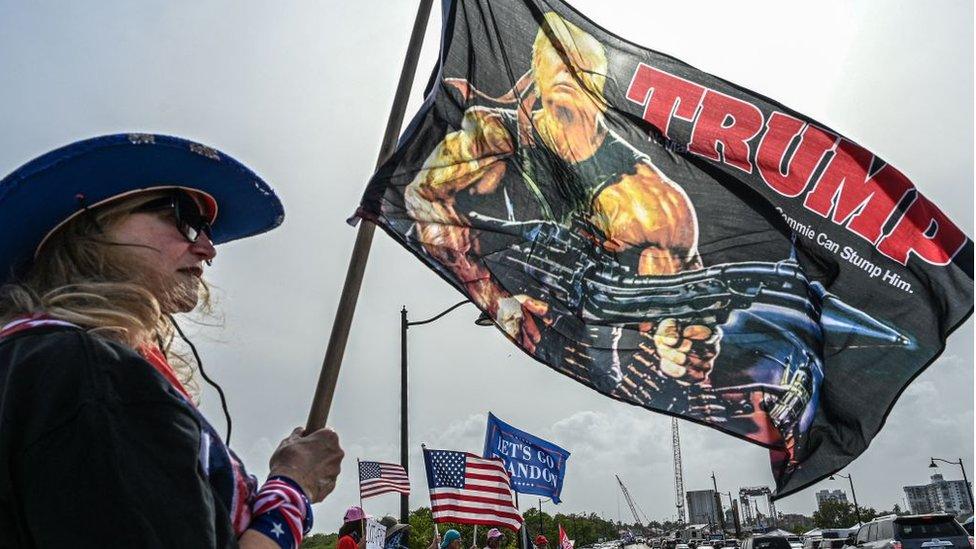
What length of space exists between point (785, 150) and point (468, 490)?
8.88 m

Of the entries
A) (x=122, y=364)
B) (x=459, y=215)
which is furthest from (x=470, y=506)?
(x=122, y=364)

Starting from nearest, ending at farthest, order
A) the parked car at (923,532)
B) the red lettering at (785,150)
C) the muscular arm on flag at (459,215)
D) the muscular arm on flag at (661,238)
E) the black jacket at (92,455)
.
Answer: the black jacket at (92,455) → the muscular arm on flag at (459,215) → the muscular arm on flag at (661,238) → the red lettering at (785,150) → the parked car at (923,532)

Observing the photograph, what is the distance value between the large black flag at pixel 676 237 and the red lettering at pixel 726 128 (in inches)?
0.5

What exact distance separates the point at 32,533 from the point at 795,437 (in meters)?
4.07

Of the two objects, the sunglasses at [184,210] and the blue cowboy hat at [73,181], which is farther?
the sunglasses at [184,210]

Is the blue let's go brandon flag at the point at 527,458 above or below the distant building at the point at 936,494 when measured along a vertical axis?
below

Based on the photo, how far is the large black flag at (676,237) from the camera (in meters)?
4.48

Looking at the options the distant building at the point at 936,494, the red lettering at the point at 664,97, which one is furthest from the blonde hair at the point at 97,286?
the distant building at the point at 936,494

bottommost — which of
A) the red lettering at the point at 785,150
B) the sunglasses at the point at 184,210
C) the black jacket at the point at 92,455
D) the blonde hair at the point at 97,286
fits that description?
the black jacket at the point at 92,455

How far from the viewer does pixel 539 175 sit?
485 cm

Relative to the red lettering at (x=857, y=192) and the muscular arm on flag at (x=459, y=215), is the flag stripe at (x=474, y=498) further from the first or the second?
the red lettering at (x=857, y=192)

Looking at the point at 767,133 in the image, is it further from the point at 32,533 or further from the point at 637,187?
the point at 32,533

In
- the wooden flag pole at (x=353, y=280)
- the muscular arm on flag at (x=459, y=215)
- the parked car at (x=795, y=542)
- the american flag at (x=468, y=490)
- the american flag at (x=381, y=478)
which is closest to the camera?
the wooden flag pole at (x=353, y=280)

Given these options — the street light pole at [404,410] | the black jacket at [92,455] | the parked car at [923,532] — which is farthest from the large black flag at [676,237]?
the parked car at [923,532]
